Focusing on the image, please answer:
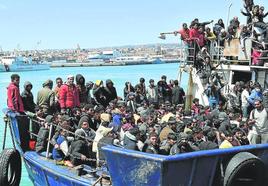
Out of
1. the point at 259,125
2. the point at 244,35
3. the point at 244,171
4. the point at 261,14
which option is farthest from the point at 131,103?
the point at 244,171

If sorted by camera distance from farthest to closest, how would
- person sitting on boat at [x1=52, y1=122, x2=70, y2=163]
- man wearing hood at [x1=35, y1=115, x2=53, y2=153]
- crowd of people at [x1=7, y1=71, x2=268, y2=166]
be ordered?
man wearing hood at [x1=35, y1=115, x2=53, y2=153] < person sitting on boat at [x1=52, y1=122, x2=70, y2=163] < crowd of people at [x1=7, y1=71, x2=268, y2=166]

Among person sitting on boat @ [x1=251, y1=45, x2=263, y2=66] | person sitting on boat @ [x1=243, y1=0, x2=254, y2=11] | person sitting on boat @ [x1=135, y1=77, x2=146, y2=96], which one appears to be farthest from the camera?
person sitting on boat @ [x1=243, y1=0, x2=254, y2=11]

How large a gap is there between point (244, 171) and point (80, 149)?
3.52 m

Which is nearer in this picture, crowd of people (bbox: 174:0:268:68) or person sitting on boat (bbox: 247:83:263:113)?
person sitting on boat (bbox: 247:83:263:113)

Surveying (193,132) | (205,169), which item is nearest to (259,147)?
(205,169)

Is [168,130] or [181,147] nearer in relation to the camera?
[181,147]

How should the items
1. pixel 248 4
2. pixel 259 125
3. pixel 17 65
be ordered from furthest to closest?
pixel 17 65
pixel 248 4
pixel 259 125

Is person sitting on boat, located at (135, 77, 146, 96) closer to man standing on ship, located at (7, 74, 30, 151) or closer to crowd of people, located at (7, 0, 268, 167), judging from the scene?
crowd of people, located at (7, 0, 268, 167)

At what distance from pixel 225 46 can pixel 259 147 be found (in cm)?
907

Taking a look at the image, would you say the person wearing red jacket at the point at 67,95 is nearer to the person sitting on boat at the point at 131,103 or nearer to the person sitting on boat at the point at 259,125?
the person sitting on boat at the point at 131,103

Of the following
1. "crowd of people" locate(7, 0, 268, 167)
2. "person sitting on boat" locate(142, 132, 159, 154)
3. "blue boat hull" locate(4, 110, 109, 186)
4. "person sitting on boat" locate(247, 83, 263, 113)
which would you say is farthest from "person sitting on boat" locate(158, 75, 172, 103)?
"person sitting on boat" locate(142, 132, 159, 154)

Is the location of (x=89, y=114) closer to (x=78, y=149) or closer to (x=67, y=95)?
(x=67, y=95)

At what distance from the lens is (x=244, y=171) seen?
7.52 meters

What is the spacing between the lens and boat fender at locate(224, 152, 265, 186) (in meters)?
7.35
